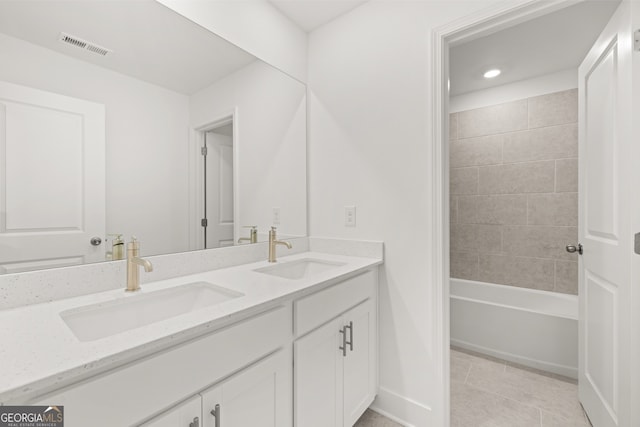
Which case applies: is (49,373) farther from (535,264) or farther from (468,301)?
(535,264)

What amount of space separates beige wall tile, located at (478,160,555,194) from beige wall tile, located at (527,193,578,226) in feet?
0.23

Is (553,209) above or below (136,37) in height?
below

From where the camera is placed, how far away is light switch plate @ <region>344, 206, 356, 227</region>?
69.8 inches

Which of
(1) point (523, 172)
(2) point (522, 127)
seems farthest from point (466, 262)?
(2) point (522, 127)

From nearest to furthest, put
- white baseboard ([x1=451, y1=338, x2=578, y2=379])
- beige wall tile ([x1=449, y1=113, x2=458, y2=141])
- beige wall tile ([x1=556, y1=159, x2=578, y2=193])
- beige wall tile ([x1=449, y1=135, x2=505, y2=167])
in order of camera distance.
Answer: white baseboard ([x1=451, y1=338, x2=578, y2=379]), beige wall tile ([x1=556, y1=159, x2=578, y2=193]), beige wall tile ([x1=449, y1=135, x2=505, y2=167]), beige wall tile ([x1=449, y1=113, x2=458, y2=141])

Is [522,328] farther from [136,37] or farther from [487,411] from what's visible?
[136,37]

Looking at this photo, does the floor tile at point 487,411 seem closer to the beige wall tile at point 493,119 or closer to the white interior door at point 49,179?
the white interior door at point 49,179

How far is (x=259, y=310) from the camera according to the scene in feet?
3.10

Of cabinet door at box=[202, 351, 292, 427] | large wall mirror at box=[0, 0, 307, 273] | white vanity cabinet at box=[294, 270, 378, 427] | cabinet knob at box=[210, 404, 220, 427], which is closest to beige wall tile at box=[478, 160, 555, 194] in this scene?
white vanity cabinet at box=[294, 270, 378, 427]

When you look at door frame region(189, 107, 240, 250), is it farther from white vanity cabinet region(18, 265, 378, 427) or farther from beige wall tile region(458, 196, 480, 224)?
beige wall tile region(458, 196, 480, 224)

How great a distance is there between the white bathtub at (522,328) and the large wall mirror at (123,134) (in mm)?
1849

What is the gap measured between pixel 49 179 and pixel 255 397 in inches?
39.7

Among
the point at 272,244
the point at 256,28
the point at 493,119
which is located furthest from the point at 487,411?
the point at 256,28

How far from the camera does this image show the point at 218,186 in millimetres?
1557
